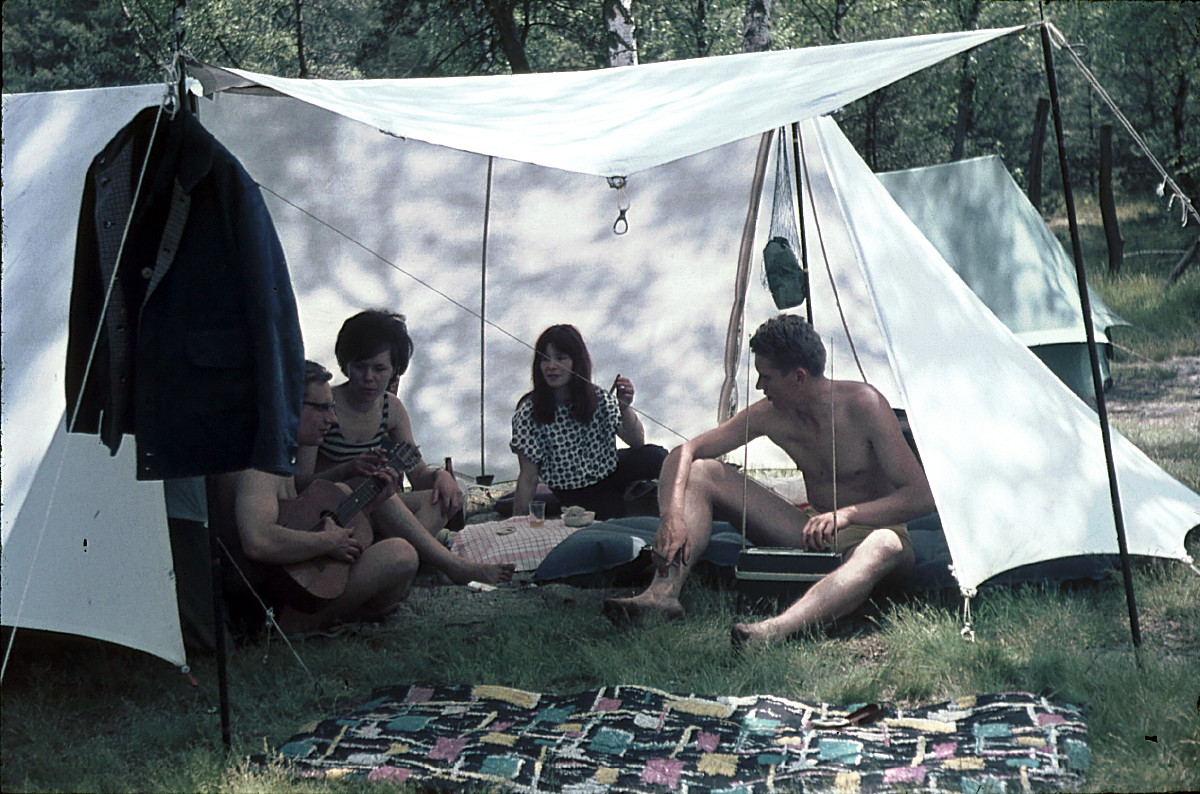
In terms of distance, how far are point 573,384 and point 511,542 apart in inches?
26.2

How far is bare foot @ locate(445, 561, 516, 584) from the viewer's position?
4102mm

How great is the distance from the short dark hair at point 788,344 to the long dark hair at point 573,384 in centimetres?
105

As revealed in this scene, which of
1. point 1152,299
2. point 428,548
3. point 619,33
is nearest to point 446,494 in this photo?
point 428,548

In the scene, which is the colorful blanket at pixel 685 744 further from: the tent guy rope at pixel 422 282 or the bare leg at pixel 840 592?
the tent guy rope at pixel 422 282

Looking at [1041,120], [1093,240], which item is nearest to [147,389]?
[1041,120]

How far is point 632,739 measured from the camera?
2850mm

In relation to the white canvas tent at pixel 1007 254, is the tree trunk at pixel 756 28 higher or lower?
higher

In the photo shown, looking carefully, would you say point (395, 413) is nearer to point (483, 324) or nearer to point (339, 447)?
point (339, 447)

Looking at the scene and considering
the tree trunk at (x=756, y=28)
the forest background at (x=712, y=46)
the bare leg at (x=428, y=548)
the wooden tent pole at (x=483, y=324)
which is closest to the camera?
the bare leg at (x=428, y=548)

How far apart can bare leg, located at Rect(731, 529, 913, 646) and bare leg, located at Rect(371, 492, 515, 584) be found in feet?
3.29

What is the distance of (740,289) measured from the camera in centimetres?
541

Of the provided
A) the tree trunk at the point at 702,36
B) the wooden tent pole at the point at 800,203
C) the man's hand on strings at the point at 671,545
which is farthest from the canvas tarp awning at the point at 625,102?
the tree trunk at the point at 702,36

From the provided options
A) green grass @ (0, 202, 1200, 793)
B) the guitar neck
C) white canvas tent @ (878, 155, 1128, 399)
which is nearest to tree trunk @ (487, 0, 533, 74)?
white canvas tent @ (878, 155, 1128, 399)

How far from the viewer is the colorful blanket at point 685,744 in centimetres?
261
